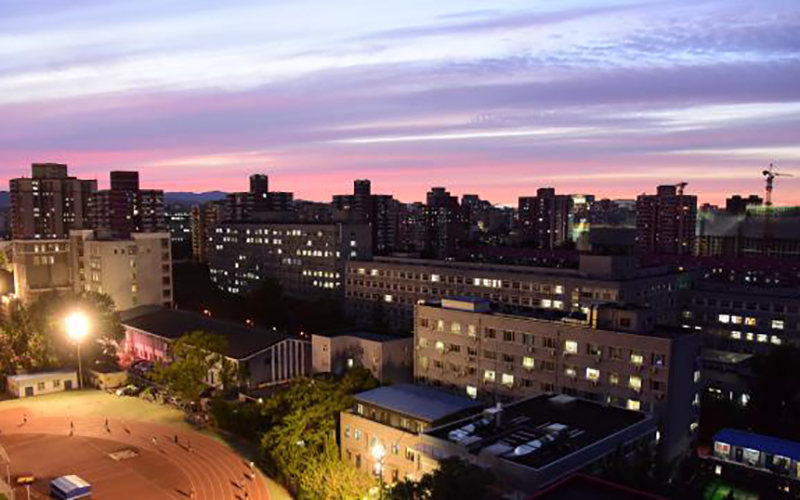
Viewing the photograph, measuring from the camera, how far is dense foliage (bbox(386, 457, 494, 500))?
2269 cm

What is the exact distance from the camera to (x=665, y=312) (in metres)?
68.6

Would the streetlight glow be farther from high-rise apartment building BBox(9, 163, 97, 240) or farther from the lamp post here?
high-rise apartment building BBox(9, 163, 97, 240)

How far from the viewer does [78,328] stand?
5675cm

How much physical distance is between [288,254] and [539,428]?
7311cm

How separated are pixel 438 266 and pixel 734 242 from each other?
3676 inches

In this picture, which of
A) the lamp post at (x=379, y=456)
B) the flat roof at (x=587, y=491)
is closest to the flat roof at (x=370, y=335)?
the lamp post at (x=379, y=456)

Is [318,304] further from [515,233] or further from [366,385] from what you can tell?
[515,233]

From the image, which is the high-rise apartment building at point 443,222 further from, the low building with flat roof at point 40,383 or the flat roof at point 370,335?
the low building with flat roof at point 40,383

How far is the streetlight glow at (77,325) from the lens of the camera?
56781 mm

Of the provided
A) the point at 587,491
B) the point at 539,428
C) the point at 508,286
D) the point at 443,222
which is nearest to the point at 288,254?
the point at 508,286

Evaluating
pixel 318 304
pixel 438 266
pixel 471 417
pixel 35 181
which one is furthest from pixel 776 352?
pixel 35 181

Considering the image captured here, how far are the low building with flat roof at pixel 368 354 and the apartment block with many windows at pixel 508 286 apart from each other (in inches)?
347

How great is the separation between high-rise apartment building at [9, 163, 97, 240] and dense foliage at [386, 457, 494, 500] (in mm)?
140570

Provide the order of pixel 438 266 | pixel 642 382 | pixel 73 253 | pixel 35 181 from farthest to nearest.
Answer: pixel 35 181, pixel 73 253, pixel 438 266, pixel 642 382
